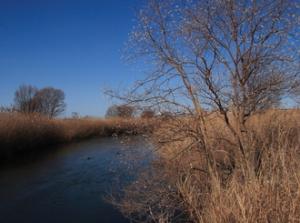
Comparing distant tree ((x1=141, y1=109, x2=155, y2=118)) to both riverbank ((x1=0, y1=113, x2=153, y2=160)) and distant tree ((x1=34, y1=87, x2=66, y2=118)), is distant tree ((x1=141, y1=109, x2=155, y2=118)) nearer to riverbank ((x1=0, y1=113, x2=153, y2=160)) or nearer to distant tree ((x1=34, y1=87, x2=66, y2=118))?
riverbank ((x1=0, y1=113, x2=153, y2=160))

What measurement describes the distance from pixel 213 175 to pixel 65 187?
6.29 m

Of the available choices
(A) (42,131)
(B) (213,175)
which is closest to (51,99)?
(A) (42,131)

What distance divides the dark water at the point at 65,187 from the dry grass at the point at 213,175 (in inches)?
20.1

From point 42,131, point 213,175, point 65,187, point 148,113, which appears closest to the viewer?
point 213,175

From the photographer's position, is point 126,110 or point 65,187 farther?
point 65,187

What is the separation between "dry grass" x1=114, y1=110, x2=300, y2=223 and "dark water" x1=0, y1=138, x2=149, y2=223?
20.1 inches

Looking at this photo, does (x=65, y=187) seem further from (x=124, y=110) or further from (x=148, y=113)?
(x=148, y=113)

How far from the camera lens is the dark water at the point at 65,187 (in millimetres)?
6855

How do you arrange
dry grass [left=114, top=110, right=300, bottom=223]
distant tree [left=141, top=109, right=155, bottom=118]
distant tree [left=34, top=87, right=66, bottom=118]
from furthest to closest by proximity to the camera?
distant tree [left=34, top=87, right=66, bottom=118] < distant tree [left=141, top=109, right=155, bottom=118] < dry grass [left=114, top=110, right=300, bottom=223]

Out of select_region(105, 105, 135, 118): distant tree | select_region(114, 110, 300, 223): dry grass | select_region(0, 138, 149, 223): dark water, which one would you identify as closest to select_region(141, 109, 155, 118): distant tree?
select_region(105, 105, 135, 118): distant tree

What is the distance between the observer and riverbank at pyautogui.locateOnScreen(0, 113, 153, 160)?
6.92 m

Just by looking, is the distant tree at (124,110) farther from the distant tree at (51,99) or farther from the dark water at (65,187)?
the distant tree at (51,99)

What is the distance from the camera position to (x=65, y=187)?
970cm

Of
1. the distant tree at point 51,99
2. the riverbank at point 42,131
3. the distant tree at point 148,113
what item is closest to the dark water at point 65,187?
the riverbank at point 42,131
